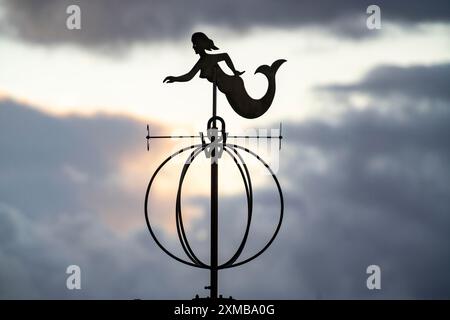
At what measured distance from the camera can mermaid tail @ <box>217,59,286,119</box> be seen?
50.6 ft

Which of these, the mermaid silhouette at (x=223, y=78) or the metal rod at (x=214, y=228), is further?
the mermaid silhouette at (x=223, y=78)

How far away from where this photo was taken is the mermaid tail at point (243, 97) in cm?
1544

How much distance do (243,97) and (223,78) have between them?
48 cm

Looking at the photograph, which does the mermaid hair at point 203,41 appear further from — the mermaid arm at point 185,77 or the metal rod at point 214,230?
the metal rod at point 214,230

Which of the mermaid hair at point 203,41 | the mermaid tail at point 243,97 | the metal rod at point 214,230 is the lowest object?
the metal rod at point 214,230

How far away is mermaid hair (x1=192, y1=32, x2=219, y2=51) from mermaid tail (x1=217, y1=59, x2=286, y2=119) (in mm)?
581

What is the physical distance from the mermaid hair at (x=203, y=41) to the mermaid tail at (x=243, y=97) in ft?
1.90

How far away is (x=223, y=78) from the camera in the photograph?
1544 centimetres

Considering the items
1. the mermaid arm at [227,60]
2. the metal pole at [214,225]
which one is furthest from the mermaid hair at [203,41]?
the metal pole at [214,225]
